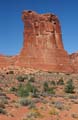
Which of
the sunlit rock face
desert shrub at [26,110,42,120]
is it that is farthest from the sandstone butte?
desert shrub at [26,110,42,120]

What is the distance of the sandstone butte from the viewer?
71.2 metres

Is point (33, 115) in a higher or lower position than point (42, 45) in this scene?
lower

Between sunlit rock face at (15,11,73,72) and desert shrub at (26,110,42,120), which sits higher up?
sunlit rock face at (15,11,73,72)

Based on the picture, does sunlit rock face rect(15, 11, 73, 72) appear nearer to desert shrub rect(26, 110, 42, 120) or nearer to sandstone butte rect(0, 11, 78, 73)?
sandstone butte rect(0, 11, 78, 73)

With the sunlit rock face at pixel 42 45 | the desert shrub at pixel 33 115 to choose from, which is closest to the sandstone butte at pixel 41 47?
the sunlit rock face at pixel 42 45

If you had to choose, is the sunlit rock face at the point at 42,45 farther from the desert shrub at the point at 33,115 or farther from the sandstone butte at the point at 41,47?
the desert shrub at the point at 33,115

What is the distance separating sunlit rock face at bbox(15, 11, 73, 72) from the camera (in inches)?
2804

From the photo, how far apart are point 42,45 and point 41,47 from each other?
18.2 inches

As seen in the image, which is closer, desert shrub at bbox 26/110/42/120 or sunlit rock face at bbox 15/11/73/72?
desert shrub at bbox 26/110/42/120

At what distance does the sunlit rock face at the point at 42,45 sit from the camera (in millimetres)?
71213

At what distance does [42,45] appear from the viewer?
2852 inches

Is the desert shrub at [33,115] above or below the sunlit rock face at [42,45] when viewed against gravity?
below

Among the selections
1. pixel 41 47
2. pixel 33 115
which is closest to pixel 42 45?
pixel 41 47

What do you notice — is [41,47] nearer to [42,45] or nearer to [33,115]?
[42,45]
